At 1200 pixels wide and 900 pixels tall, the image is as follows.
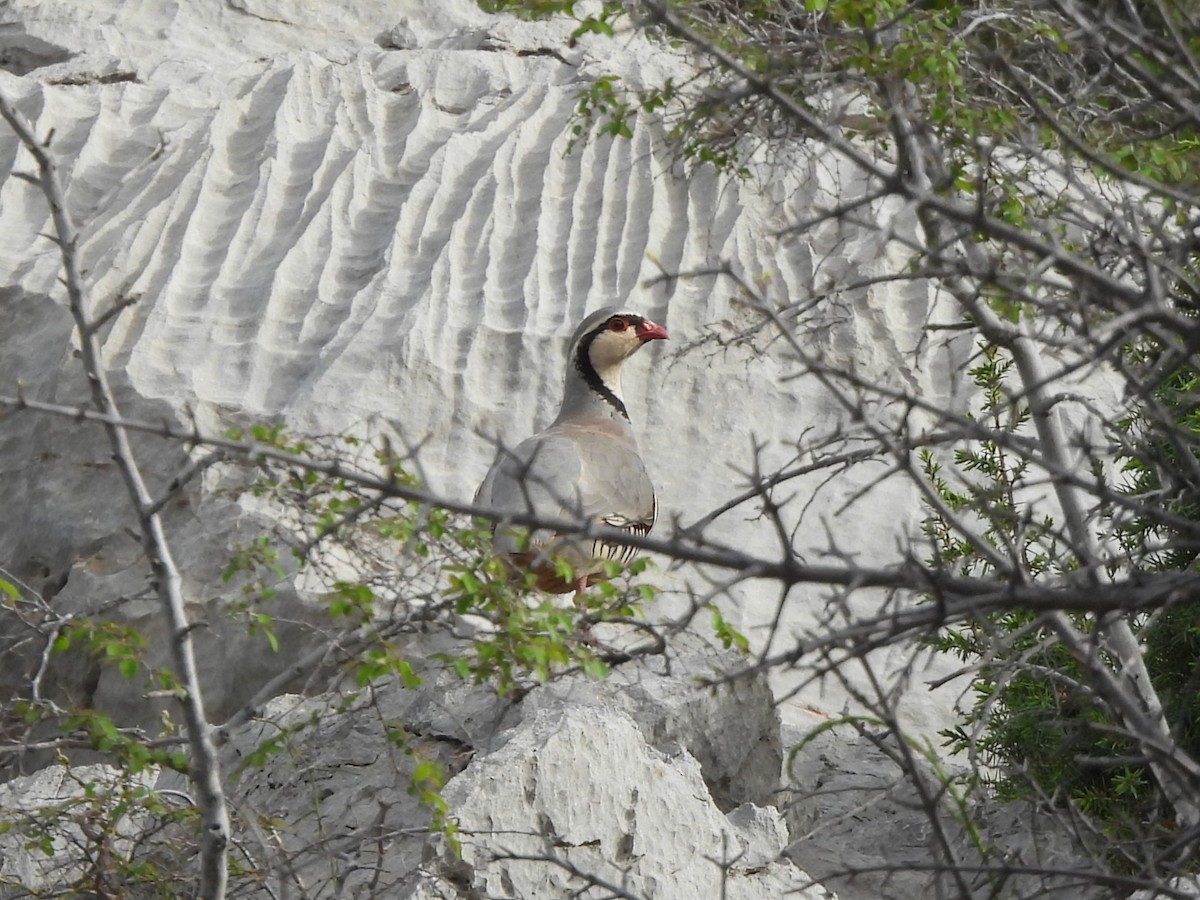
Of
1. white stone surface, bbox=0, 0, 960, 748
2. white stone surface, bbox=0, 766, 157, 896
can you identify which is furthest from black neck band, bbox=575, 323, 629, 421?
white stone surface, bbox=0, 766, 157, 896

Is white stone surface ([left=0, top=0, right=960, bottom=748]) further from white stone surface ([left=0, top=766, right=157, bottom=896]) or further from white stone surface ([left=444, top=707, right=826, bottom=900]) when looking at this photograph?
white stone surface ([left=444, top=707, right=826, bottom=900])

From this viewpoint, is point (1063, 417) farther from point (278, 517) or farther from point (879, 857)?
point (278, 517)

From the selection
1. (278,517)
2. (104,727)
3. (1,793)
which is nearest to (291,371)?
(278,517)

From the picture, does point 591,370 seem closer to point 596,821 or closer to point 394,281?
point 394,281

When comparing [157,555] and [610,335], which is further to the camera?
[610,335]

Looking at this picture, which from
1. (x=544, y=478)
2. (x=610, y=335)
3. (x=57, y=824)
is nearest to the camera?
(x=57, y=824)

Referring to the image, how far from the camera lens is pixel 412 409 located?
329 inches

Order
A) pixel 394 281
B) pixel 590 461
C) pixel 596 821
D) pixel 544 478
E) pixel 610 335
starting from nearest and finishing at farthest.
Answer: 1. pixel 596 821
2. pixel 544 478
3. pixel 590 461
4. pixel 610 335
5. pixel 394 281

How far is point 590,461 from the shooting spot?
7141 mm

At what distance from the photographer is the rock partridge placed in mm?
6477

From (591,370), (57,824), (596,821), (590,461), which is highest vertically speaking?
(596,821)

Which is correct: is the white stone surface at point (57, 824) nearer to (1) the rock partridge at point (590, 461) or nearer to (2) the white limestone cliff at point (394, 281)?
(1) the rock partridge at point (590, 461)

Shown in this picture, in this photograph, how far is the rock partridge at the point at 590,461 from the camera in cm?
648

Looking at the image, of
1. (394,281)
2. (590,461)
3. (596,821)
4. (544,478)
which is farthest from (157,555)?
(394,281)
